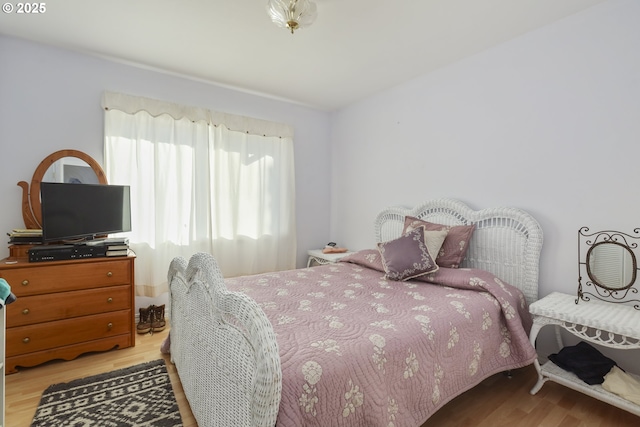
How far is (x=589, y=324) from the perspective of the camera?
5.67ft

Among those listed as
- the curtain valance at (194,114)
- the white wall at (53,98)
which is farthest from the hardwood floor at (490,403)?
the curtain valance at (194,114)

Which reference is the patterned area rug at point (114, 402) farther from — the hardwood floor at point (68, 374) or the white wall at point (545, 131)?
the white wall at point (545, 131)

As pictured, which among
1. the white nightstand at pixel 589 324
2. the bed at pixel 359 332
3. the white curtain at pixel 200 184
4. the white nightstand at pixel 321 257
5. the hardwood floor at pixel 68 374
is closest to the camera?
the bed at pixel 359 332

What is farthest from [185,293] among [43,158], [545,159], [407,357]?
[545,159]

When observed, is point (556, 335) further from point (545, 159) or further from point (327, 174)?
point (327, 174)

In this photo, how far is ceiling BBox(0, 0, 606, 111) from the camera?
2.11 metres

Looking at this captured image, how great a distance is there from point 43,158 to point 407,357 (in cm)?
323

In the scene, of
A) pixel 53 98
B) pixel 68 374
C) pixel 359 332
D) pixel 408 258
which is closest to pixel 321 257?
pixel 408 258

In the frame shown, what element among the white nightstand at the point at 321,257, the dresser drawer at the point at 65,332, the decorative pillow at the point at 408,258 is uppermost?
the decorative pillow at the point at 408,258

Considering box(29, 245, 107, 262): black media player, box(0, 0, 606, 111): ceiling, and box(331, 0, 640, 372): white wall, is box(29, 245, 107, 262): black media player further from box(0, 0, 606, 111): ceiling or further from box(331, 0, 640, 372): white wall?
box(331, 0, 640, 372): white wall

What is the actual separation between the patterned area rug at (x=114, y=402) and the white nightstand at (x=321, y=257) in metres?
1.99

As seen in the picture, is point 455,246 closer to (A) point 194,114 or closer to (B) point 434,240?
(B) point 434,240

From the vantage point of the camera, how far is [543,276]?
2.38m

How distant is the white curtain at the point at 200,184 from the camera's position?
302cm
